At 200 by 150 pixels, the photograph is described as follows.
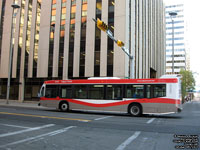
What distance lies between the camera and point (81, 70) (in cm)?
2730

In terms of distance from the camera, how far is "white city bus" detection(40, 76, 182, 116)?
1359cm

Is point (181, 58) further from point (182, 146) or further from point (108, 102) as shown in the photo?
point (182, 146)

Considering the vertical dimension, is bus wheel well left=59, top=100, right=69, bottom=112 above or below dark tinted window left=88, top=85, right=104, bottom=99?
below

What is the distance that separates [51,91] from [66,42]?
12554 mm

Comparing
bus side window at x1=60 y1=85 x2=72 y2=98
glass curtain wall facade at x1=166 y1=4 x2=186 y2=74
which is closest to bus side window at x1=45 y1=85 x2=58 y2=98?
bus side window at x1=60 y1=85 x2=72 y2=98

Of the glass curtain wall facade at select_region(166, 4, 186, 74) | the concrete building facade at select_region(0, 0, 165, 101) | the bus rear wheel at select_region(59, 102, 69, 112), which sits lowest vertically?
the bus rear wheel at select_region(59, 102, 69, 112)

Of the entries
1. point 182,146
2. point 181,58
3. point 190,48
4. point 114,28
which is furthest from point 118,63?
point 190,48

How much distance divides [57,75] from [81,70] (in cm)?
410

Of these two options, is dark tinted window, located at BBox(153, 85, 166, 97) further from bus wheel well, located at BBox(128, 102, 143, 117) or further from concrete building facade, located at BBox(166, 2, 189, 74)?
concrete building facade, located at BBox(166, 2, 189, 74)

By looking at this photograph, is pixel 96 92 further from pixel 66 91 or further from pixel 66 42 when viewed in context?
pixel 66 42

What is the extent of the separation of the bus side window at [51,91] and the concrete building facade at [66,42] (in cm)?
926

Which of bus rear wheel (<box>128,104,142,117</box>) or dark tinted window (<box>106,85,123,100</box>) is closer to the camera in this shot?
bus rear wheel (<box>128,104,142,117</box>)

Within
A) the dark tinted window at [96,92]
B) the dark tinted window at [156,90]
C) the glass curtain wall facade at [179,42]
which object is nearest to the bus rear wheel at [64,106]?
the dark tinted window at [96,92]

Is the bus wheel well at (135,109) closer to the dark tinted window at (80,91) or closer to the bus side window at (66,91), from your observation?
the dark tinted window at (80,91)
